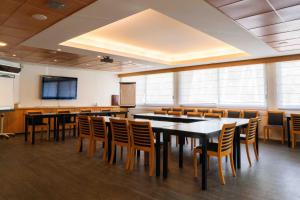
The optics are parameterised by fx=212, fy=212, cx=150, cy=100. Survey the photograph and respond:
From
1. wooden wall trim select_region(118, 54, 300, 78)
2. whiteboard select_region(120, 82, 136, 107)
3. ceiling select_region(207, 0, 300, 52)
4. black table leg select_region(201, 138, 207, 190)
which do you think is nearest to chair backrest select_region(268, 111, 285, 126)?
wooden wall trim select_region(118, 54, 300, 78)

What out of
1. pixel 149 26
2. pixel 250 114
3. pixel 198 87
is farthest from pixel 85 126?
pixel 198 87

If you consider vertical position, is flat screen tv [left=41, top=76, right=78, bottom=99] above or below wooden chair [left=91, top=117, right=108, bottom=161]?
above

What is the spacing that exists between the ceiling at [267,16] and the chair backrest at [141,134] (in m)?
2.05

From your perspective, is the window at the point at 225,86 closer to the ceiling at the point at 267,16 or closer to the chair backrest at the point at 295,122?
the chair backrest at the point at 295,122

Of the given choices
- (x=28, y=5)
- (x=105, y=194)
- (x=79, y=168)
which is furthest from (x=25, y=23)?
(x=105, y=194)

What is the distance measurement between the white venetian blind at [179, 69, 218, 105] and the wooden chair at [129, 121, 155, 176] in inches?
207

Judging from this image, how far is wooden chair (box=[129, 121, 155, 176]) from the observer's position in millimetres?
3410

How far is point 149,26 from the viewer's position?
15.5 ft

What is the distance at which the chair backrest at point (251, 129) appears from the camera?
12.7ft

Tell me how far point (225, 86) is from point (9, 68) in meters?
7.60

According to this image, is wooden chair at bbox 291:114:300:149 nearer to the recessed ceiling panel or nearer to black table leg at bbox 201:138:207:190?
the recessed ceiling panel

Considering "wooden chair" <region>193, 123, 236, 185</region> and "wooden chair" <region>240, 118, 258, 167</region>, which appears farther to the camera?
"wooden chair" <region>240, 118, 258, 167</region>

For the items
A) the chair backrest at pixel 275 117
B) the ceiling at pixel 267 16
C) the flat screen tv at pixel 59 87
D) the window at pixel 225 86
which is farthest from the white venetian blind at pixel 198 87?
the flat screen tv at pixel 59 87

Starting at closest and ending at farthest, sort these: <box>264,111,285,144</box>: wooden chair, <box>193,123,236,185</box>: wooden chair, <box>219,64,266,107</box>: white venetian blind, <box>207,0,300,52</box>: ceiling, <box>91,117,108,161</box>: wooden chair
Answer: <box>207,0,300,52</box>: ceiling, <box>193,123,236,185</box>: wooden chair, <box>91,117,108,161</box>: wooden chair, <box>264,111,285,144</box>: wooden chair, <box>219,64,266,107</box>: white venetian blind
